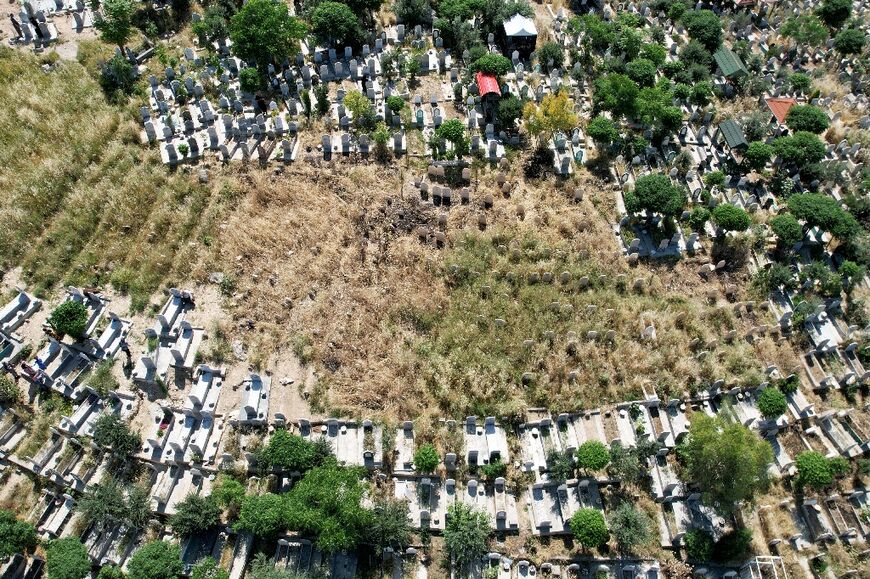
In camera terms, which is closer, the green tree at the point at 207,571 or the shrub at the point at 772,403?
the green tree at the point at 207,571

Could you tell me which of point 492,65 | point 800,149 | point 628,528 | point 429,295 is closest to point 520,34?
point 492,65

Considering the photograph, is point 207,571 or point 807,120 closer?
point 207,571

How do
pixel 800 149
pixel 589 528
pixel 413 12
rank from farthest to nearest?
pixel 413 12 < pixel 800 149 < pixel 589 528

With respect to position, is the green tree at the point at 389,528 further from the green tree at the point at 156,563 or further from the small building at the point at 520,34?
the small building at the point at 520,34

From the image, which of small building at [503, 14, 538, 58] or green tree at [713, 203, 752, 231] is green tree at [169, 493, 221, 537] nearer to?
green tree at [713, 203, 752, 231]

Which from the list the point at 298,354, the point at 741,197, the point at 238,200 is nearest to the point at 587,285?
the point at 741,197

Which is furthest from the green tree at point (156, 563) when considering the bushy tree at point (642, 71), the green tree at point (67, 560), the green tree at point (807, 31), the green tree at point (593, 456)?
the green tree at point (807, 31)

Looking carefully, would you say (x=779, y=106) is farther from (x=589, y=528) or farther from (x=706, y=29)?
(x=589, y=528)

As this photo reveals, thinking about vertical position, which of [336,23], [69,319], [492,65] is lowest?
[69,319]
